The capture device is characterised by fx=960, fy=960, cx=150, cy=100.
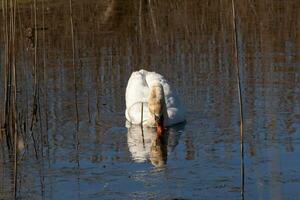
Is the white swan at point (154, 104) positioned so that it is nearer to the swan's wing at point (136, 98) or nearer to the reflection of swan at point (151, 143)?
the swan's wing at point (136, 98)

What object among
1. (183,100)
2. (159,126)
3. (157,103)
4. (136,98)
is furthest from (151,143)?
(183,100)

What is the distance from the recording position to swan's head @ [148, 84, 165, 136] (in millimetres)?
11681

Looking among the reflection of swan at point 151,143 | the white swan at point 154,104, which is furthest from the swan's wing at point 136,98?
the reflection of swan at point 151,143

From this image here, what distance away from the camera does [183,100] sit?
42.4 feet

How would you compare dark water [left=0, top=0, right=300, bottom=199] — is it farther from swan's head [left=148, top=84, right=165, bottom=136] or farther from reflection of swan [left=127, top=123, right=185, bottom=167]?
swan's head [left=148, top=84, right=165, bottom=136]

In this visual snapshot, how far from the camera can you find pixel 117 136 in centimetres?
1125

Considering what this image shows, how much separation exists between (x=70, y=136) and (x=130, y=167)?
1.60m

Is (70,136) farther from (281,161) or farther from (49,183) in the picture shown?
(281,161)

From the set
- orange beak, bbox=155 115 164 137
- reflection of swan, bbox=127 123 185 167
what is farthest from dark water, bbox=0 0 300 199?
orange beak, bbox=155 115 164 137

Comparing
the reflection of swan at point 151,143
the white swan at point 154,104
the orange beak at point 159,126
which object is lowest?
the reflection of swan at point 151,143

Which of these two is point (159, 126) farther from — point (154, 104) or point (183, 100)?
point (183, 100)

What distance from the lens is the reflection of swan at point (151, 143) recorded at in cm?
1021

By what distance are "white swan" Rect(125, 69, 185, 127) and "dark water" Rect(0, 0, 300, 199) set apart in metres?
0.18

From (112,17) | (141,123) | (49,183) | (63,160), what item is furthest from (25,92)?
(112,17)
